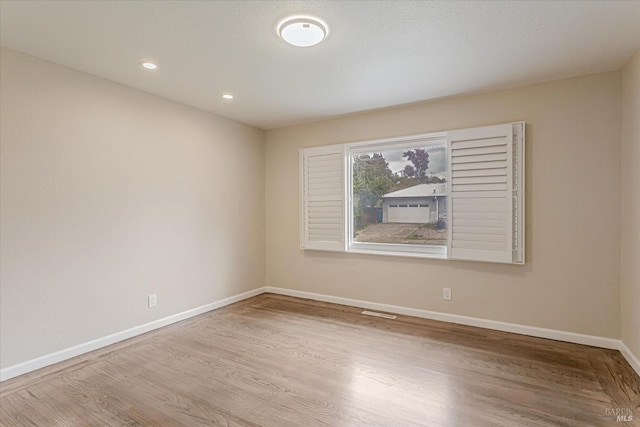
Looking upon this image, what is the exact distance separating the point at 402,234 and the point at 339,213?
2.80 ft

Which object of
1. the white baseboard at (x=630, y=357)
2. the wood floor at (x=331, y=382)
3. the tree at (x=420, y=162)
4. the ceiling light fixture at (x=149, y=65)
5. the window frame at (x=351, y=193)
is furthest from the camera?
the tree at (x=420, y=162)

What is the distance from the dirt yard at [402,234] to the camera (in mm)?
3723

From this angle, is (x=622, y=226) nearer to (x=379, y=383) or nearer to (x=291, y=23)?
(x=379, y=383)

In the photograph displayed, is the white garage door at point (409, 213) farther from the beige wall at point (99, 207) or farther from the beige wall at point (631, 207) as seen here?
the beige wall at point (99, 207)

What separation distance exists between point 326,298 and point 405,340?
1499mm

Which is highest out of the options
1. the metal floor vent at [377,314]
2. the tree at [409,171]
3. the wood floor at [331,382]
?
the tree at [409,171]

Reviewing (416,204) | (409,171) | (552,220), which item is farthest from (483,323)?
(409,171)

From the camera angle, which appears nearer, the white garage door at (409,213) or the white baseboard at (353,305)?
the white baseboard at (353,305)

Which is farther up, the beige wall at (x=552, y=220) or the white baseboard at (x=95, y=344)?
the beige wall at (x=552, y=220)

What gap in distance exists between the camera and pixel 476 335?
10.3 ft

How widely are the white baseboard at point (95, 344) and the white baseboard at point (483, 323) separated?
1432 mm

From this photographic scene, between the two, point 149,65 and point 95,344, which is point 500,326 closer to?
point 95,344

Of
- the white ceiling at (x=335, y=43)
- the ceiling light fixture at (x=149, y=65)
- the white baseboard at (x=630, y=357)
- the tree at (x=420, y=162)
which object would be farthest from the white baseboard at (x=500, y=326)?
the ceiling light fixture at (x=149, y=65)

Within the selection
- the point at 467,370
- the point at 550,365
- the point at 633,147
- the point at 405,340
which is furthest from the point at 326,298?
the point at 633,147
